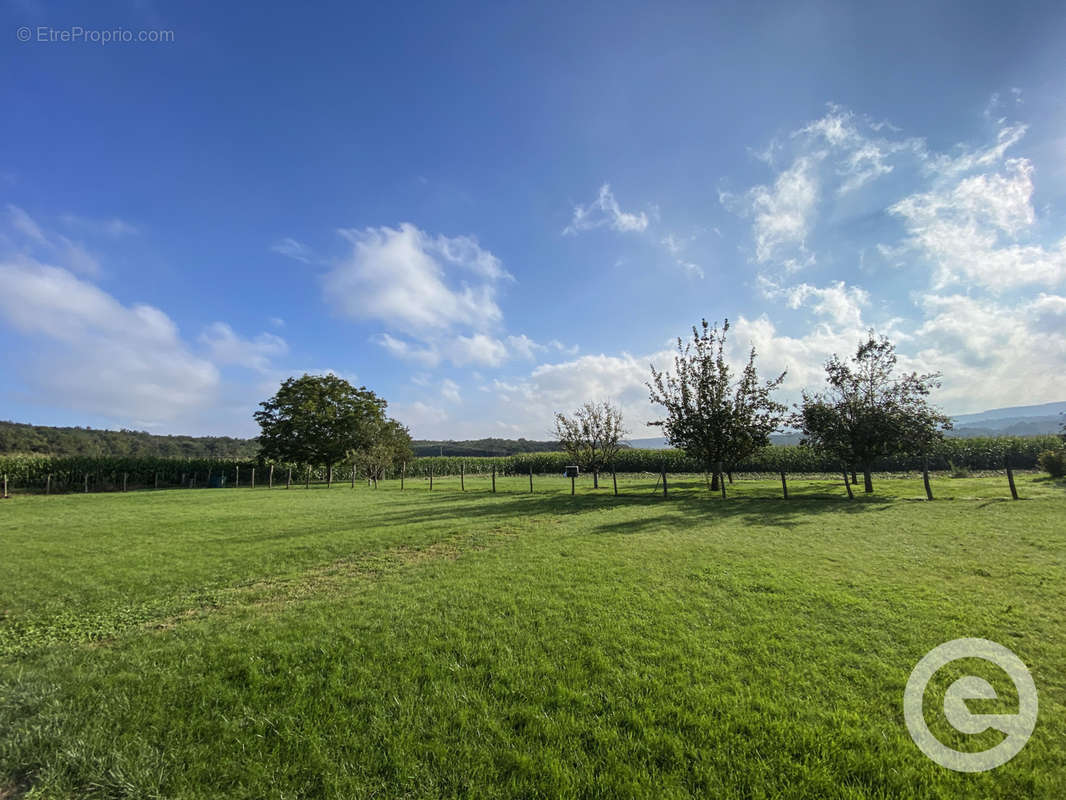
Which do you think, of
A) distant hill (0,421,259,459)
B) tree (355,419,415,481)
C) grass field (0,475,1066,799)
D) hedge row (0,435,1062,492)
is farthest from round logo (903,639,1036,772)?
→ distant hill (0,421,259,459)

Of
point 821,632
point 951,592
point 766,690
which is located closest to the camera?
point 766,690

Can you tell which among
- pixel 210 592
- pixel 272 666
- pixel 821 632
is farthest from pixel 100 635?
pixel 821 632

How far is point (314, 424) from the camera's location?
140 feet

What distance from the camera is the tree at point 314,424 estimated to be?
4203 centimetres

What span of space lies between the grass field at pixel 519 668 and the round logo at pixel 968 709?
0.10 m

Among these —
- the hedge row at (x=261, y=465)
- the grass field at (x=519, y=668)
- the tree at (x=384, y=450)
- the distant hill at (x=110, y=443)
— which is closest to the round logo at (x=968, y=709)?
the grass field at (x=519, y=668)

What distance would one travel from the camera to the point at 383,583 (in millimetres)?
7492

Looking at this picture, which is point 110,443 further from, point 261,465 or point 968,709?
point 968,709

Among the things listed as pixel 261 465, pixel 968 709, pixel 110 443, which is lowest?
pixel 968 709

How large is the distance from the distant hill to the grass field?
206ft

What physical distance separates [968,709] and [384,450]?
41.2 meters

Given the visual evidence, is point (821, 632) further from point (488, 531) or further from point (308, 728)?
point (488, 531)

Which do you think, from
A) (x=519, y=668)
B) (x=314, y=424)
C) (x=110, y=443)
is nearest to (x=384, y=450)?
(x=314, y=424)

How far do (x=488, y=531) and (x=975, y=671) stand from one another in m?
10.0
